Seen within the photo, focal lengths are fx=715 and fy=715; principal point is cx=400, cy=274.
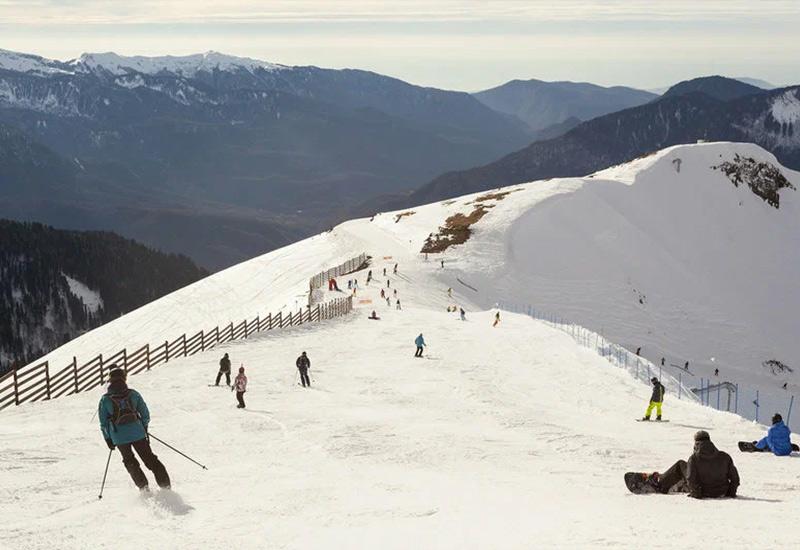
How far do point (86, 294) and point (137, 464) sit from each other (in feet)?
652

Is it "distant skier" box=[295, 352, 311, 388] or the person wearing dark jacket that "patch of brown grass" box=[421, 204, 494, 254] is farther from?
the person wearing dark jacket

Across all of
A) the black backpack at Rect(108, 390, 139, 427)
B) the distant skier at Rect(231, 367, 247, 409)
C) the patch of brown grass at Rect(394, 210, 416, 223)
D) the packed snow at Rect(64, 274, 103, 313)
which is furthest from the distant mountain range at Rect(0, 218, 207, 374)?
the black backpack at Rect(108, 390, 139, 427)

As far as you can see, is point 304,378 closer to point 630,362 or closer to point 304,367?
point 304,367

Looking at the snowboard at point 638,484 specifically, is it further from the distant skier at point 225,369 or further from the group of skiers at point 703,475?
→ the distant skier at point 225,369

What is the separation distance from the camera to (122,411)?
38.1 ft

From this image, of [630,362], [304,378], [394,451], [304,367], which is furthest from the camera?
[630,362]

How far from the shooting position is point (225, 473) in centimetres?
1401

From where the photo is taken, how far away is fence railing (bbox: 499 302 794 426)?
40.0 metres

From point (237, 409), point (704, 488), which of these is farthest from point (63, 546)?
point (237, 409)

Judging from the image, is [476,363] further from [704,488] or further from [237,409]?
[704,488]

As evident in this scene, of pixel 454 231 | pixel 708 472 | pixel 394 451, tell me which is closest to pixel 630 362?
pixel 394 451

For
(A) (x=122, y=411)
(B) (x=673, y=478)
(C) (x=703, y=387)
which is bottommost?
(C) (x=703, y=387)

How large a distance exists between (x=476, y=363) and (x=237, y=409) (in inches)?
525

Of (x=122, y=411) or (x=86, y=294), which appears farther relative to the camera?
(x=86, y=294)
